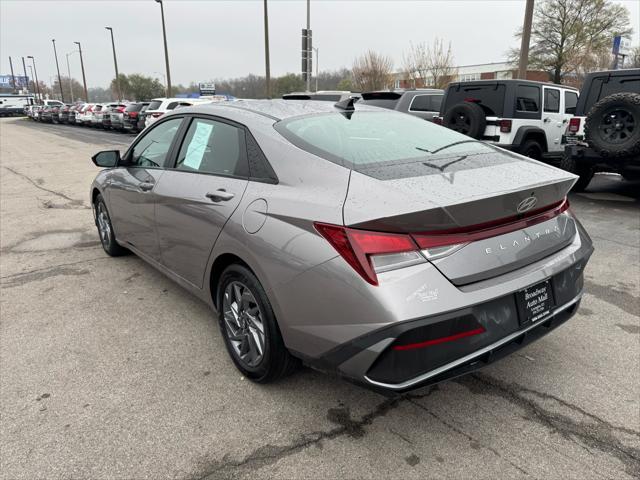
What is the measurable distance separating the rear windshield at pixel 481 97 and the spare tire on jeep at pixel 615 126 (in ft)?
6.69

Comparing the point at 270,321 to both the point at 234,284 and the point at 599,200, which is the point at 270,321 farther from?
the point at 599,200

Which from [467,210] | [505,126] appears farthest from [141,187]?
[505,126]

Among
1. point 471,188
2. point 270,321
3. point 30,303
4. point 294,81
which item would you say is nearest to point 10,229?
point 30,303

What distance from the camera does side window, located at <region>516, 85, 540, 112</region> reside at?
8891 millimetres

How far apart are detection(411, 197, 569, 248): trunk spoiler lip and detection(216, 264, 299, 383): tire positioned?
0.92 m

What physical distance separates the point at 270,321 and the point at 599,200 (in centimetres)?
750

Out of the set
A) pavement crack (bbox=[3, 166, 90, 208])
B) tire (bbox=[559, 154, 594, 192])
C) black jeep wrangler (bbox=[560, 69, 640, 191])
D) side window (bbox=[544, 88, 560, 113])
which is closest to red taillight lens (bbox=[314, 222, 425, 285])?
black jeep wrangler (bbox=[560, 69, 640, 191])

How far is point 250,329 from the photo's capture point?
9.11 feet

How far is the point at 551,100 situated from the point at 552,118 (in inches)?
14.9

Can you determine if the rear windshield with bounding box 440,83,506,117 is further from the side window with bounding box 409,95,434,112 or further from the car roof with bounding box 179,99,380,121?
the car roof with bounding box 179,99,380,121

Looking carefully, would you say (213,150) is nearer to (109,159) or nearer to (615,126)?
(109,159)

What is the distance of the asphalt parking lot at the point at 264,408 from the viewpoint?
7.27 ft

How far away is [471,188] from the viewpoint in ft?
7.27

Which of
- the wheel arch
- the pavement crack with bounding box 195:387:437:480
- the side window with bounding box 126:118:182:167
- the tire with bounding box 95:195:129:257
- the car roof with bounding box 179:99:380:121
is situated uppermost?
the car roof with bounding box 179:99:380:121
